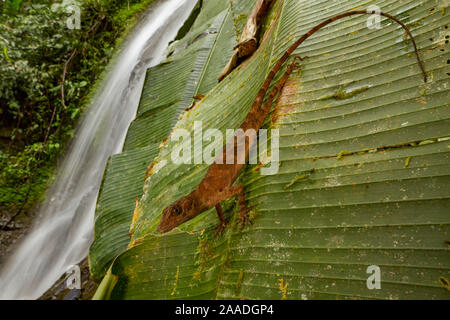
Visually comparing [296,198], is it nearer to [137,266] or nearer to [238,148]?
[238,148]

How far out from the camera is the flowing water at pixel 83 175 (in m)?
4.44

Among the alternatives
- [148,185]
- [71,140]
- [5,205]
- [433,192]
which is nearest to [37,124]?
[71,140]

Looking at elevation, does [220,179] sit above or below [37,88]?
below

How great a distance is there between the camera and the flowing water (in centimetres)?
444

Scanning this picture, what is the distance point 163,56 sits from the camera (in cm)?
558

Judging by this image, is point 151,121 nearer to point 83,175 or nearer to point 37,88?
point 83,175

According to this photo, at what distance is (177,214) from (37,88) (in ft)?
20.3

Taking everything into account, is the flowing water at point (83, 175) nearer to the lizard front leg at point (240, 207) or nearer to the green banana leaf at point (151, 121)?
the green banana leaf at point (151, 121)

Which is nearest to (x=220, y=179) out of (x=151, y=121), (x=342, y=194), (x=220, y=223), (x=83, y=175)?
(x=220, y=223)

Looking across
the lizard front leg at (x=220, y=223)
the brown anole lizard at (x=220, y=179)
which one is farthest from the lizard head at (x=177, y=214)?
the lizard front leg at (x=220, y=223)

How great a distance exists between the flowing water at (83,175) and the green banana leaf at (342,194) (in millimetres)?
3584

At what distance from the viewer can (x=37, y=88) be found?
6.19 m

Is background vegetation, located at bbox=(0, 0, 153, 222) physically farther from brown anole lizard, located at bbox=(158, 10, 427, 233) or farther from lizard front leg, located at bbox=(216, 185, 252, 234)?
lizard front leg, located at bbox=(216, 185, 252, 234)

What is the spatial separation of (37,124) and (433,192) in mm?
7191
